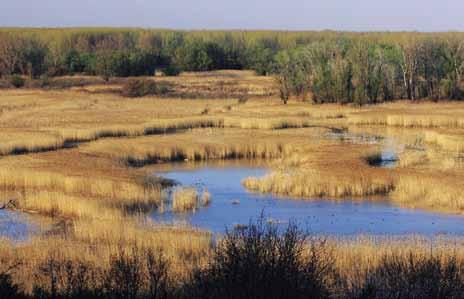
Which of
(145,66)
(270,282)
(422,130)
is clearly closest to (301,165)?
(422,130)

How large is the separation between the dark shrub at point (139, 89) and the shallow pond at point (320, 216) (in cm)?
3666

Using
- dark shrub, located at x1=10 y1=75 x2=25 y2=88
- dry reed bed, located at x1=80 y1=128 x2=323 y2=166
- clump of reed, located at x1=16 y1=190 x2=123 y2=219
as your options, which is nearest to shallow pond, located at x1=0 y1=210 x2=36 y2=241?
clump of reed, located at x1=16 y1=190 x2=123 y2=219

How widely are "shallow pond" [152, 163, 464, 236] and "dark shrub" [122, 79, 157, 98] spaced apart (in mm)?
36664

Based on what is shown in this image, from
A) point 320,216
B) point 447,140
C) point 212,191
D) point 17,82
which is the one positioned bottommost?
point 212,191

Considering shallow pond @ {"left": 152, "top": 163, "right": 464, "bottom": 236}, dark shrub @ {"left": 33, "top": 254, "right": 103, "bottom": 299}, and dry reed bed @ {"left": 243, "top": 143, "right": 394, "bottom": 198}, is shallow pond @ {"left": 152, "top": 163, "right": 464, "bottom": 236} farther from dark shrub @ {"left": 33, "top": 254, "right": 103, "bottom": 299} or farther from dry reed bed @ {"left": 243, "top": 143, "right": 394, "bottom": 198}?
dark shrub @ {"left": 33, "top": 254, "right": 103, "bottom": 299}

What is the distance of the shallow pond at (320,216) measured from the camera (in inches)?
822

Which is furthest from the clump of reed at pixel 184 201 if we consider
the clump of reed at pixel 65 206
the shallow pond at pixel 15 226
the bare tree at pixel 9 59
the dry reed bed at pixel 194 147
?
the bare tree at pixel 9 59

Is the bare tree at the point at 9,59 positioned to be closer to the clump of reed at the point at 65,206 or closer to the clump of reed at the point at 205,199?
the clump of reed at the point at 65,206

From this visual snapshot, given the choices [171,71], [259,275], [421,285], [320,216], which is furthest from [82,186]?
[171,71]

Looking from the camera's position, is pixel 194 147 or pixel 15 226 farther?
pixel 194 147

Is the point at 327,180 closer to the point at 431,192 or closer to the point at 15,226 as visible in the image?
the point at 431,192

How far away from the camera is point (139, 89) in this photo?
206ft

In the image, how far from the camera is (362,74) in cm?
5466

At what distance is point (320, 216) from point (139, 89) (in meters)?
41.9
